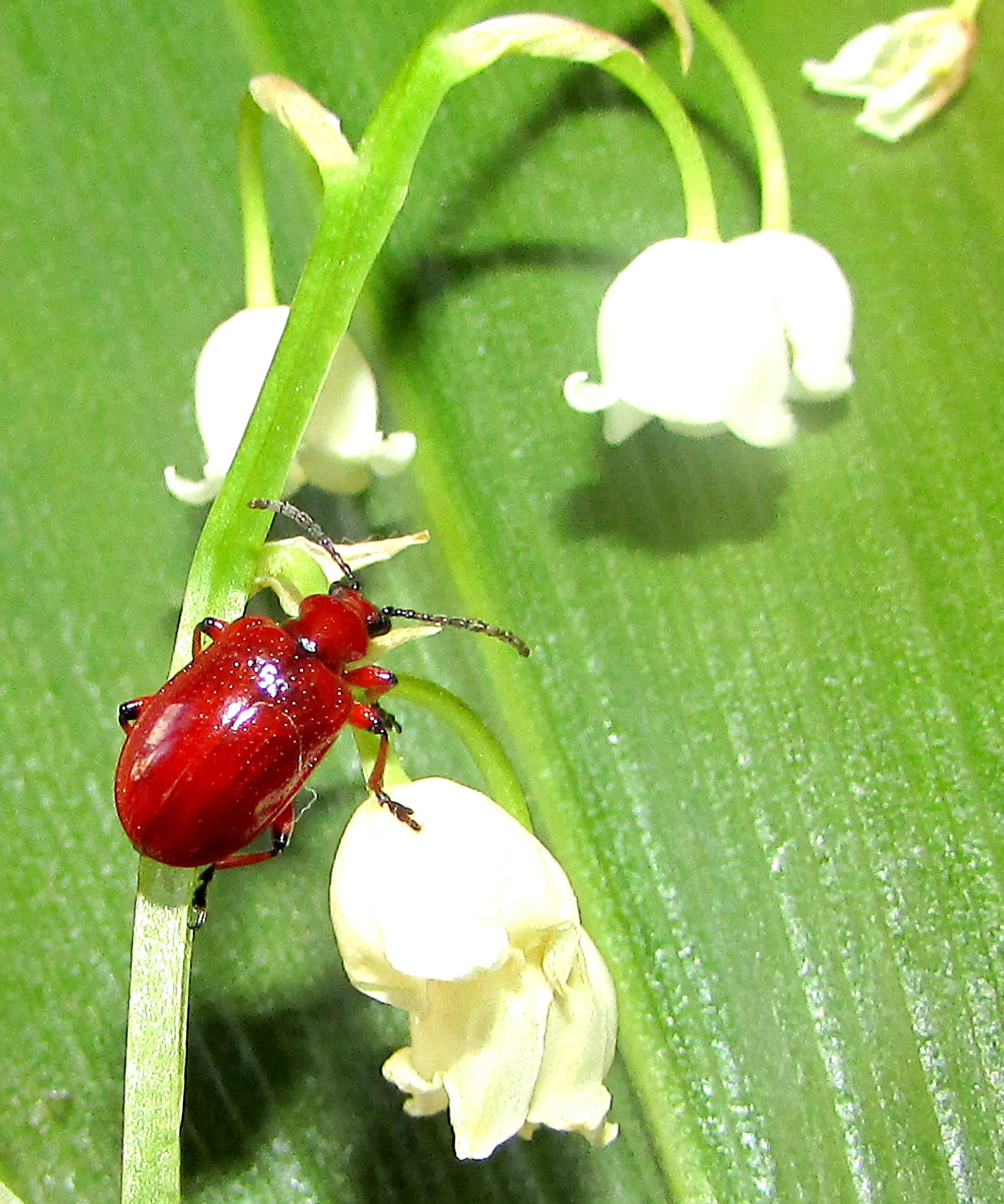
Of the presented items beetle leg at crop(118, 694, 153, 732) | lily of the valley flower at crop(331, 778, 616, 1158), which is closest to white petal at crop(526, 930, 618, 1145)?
lily of the valley flower at crop(331, 778, 616, 1158)

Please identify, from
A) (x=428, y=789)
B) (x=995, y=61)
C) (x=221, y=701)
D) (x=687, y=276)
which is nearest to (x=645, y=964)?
(x=428, y=789)

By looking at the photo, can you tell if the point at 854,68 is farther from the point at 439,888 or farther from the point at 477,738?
the point at 439,888

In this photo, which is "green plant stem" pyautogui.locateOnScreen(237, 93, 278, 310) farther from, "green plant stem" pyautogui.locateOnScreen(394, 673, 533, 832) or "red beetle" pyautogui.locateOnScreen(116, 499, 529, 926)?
"green plant stem" pyautogui.locateOnScreen(394, 673, 533, 832)

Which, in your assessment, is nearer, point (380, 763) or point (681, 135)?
point (380, 763)

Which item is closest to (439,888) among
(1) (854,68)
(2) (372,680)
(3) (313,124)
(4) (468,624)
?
(2) (372,680)

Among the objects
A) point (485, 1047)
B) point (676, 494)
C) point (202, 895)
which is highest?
point (676, 494)

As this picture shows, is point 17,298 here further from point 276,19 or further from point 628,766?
point 628,766
